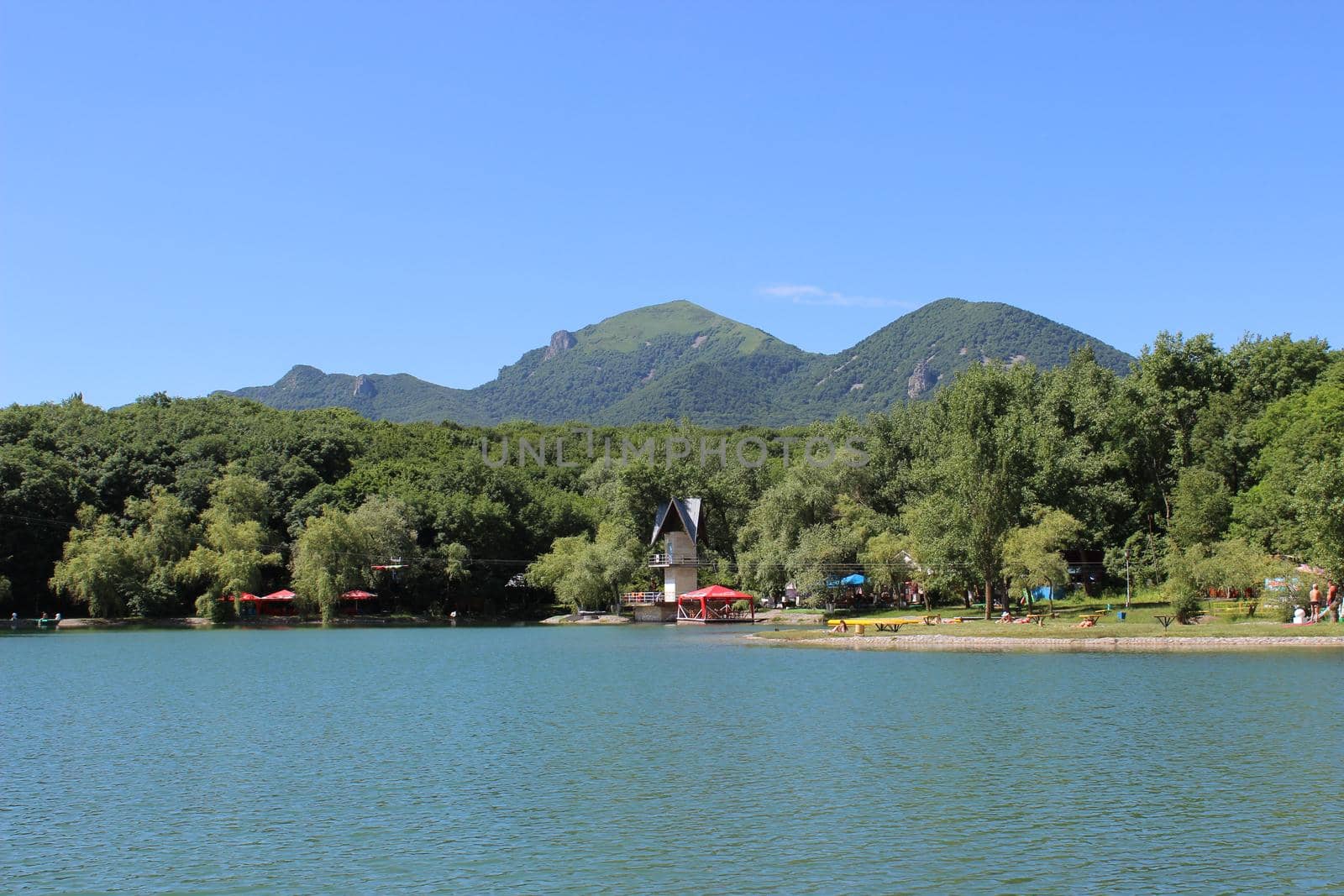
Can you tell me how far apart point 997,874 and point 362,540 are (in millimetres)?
61791

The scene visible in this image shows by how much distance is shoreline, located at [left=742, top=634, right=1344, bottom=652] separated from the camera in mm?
38656

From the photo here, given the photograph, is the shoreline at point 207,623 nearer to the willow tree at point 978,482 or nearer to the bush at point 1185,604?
the willow tree at point 978,482

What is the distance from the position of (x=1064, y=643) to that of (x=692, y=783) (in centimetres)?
2763

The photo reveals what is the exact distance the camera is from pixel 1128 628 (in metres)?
43.5

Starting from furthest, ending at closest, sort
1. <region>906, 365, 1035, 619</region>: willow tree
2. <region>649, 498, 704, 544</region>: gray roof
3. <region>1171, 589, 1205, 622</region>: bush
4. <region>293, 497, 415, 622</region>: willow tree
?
<region>649, 498, 704, 544</region>: gray roof
<region>293, 497, 415, 622</region>: willow tree
<region>906, 365, 1035, 619</region>: willow tree
<region>1171, 589, 1205, 622</region>: bush

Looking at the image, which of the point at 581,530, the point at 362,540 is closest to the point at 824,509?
the point at 581,530

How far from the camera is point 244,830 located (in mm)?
15523

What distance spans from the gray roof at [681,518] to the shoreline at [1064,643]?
→ 92.1 ft

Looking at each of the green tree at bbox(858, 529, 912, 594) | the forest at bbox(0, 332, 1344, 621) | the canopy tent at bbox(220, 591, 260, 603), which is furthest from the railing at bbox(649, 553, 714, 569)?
the canopy tent at bbox(220, 591, 260, 603)

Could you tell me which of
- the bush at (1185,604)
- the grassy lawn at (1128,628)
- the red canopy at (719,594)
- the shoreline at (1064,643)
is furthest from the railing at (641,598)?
the bush at (1185,604)

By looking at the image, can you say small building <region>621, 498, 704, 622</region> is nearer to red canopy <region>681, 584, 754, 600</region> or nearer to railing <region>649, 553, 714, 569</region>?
railing <region>649, 553, 714, 569</region>

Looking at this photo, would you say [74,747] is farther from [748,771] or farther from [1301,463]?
[1301,463]

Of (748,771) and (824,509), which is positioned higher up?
(824,509)

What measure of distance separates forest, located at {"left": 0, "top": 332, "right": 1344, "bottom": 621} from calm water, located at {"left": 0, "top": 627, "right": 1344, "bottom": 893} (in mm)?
21375
